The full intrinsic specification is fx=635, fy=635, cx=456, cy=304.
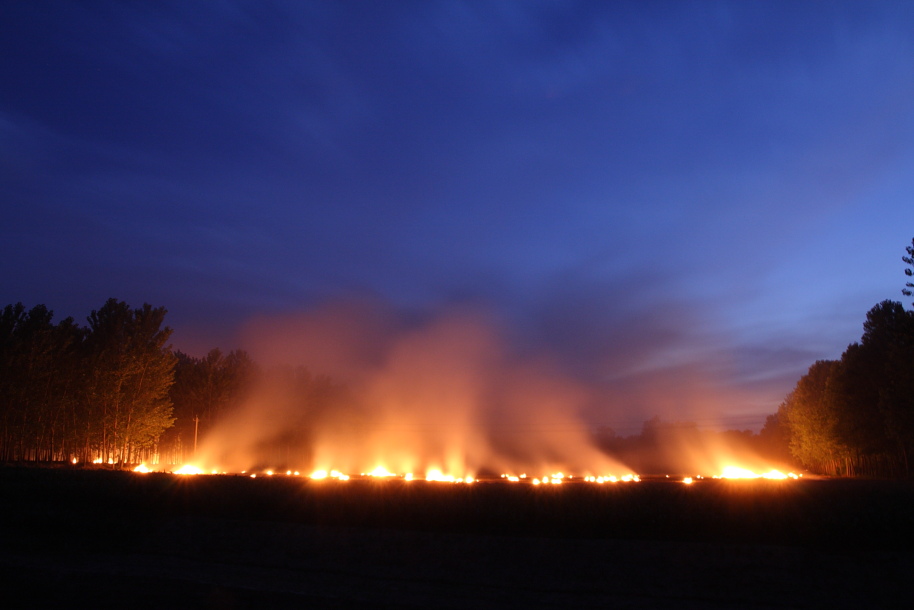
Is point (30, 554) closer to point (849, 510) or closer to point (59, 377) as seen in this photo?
point (849, 510)

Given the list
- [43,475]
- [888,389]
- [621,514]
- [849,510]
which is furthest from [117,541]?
[888,389]

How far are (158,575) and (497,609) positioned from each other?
7141 mm

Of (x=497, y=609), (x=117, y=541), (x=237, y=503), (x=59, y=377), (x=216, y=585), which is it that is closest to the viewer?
(x=497, y=609)

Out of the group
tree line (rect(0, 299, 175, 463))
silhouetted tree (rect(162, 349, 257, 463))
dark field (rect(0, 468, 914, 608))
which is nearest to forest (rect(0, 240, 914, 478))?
tree line (rect(0, 299, 175, 463))

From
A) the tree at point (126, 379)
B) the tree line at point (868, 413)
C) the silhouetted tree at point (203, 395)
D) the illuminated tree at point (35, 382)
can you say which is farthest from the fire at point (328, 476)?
the silhouetted tree at point (203, 395)

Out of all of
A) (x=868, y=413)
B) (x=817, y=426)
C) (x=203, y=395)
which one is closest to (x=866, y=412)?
(x=868, y=413)

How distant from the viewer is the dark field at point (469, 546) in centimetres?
1163

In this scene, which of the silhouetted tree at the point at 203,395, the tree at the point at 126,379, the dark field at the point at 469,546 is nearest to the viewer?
the dark field at the point at 469,546

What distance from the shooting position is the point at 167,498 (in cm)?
1973

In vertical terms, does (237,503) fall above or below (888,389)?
below

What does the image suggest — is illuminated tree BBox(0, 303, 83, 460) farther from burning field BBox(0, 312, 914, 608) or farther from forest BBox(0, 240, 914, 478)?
burning field BBox(0, 312, 914, 608)

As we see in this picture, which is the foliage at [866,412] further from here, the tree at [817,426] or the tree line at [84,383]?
the tree line at [84,383]

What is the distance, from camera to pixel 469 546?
14.8 metres

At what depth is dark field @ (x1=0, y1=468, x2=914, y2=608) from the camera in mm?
11633
